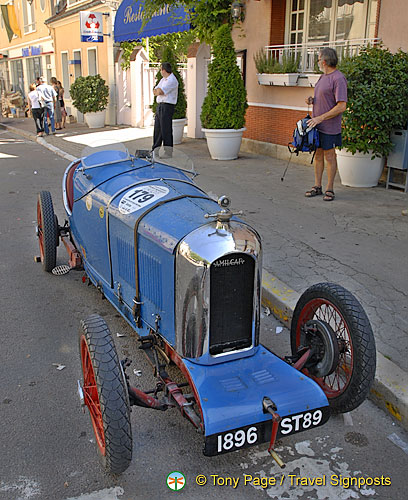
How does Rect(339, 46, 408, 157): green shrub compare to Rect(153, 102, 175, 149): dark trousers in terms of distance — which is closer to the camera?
Rect(339, 46, 408, 157): green shrub

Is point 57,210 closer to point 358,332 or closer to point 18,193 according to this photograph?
point 18,193

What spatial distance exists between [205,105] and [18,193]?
13.4 feet

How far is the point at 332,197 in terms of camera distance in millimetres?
7277

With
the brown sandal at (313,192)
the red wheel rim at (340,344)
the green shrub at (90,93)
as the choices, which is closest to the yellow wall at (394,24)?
the brown sandal at (313,192)

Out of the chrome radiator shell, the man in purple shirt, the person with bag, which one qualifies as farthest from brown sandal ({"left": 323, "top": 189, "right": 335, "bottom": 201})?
the person with bag

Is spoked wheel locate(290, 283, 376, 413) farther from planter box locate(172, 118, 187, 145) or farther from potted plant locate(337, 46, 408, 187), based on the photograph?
planter box locate(172, 118, 187, 145)

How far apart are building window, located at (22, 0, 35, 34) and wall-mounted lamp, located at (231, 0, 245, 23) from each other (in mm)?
21889

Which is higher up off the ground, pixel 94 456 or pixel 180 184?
pixel 180 184

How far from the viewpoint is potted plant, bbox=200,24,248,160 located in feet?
33.3

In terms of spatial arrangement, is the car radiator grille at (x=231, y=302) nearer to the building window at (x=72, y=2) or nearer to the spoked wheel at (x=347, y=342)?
the spoked wheel at (x=347, y=342)

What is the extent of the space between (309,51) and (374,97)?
3.33 m

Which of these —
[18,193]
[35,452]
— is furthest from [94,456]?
[18,193]

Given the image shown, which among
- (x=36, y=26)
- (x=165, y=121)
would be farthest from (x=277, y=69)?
(x=36, y=26)

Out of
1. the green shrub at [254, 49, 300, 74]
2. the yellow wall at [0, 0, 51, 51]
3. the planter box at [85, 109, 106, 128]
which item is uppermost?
the yellow wall at [0, 0, 51, 51]
